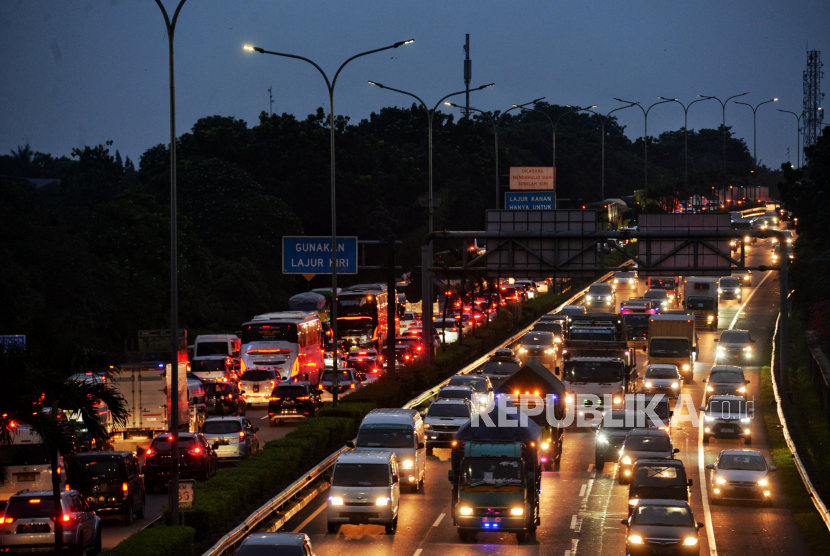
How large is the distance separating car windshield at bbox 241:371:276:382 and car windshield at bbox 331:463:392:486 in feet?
73.3

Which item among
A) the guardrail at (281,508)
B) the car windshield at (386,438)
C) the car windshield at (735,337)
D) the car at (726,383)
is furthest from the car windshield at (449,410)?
the car windshield at (735,337)

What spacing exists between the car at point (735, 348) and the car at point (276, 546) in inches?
1756

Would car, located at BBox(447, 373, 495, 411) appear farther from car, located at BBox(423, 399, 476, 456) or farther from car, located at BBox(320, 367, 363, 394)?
car, located at BBox(320, 367, 363, 394)

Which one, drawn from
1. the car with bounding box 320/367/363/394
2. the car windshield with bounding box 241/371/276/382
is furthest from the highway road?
the car with bounding box 320/367/363/394

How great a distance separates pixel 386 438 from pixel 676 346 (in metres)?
27.2

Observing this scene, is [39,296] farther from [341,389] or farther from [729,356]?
[729,356]

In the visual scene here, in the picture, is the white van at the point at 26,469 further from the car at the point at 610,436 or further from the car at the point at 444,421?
the car at the point at 610,436

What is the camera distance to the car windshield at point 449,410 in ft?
116

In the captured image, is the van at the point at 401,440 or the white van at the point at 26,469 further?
the van at the point at 401,440

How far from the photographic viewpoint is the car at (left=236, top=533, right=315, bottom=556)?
17094 millimetres

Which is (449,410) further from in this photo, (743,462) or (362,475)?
(362,475)

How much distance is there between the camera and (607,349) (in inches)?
1745

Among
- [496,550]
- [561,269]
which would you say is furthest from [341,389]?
[496,550]

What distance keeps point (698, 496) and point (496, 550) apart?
8.52 meters
